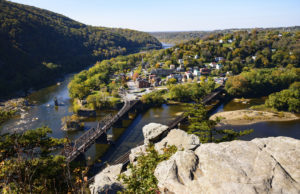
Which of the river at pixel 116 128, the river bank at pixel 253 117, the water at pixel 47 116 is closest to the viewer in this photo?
the river at pixel 116 128

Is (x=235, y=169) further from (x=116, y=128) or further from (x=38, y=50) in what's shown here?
(x=38, y=50)

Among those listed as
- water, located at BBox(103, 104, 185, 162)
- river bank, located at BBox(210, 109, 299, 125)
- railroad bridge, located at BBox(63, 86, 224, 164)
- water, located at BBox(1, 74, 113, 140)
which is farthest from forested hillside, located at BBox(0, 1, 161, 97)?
river bank, located at BBox(210, 109, 299, 125)

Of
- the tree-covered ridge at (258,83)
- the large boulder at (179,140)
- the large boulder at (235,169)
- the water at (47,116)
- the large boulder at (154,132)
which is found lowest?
the water at (47,116)

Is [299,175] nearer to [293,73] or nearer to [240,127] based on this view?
[240,127]

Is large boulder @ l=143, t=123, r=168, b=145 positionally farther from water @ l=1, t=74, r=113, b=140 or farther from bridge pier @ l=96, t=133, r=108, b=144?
water @ l=1, t=74, r=113, b=140

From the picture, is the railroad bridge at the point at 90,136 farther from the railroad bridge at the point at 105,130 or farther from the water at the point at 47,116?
the water at the point at 47,116

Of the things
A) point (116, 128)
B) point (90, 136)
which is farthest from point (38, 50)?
point (90, 136)

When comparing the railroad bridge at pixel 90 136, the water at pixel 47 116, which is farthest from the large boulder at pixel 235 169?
the water at pixel 47 116
